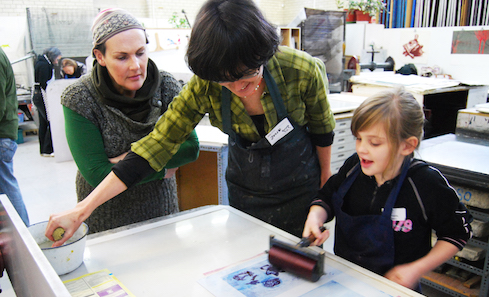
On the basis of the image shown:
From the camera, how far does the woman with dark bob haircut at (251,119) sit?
1.01 meters

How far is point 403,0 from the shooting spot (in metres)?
5.74

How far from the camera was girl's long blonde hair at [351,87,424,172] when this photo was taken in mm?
1122

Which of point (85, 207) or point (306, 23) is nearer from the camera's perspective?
point (85, 207)

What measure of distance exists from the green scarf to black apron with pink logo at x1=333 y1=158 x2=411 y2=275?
78 centimetres

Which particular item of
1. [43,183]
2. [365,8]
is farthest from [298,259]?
[365,8]

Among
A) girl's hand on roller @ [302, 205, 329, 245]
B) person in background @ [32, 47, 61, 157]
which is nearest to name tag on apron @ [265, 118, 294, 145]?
girl's hand on roller @ [302, 205, 329, 245]

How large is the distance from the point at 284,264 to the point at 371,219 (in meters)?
0.33

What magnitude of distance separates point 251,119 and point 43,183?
12.3 ft

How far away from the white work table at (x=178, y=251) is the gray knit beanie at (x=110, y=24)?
0.63 m

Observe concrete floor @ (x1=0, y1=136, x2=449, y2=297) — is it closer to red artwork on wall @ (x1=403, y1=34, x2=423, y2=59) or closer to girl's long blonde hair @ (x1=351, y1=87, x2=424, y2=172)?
girl's long blonde hair @ (x1=351, y1=87, x2=424, y2=172)

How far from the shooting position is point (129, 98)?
55.7 inches

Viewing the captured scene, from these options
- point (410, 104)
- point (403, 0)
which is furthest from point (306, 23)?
point (410, 104)

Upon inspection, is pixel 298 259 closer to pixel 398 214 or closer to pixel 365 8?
pixel 398 214

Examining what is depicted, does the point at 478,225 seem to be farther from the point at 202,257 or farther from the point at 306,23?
the point at 306,23
